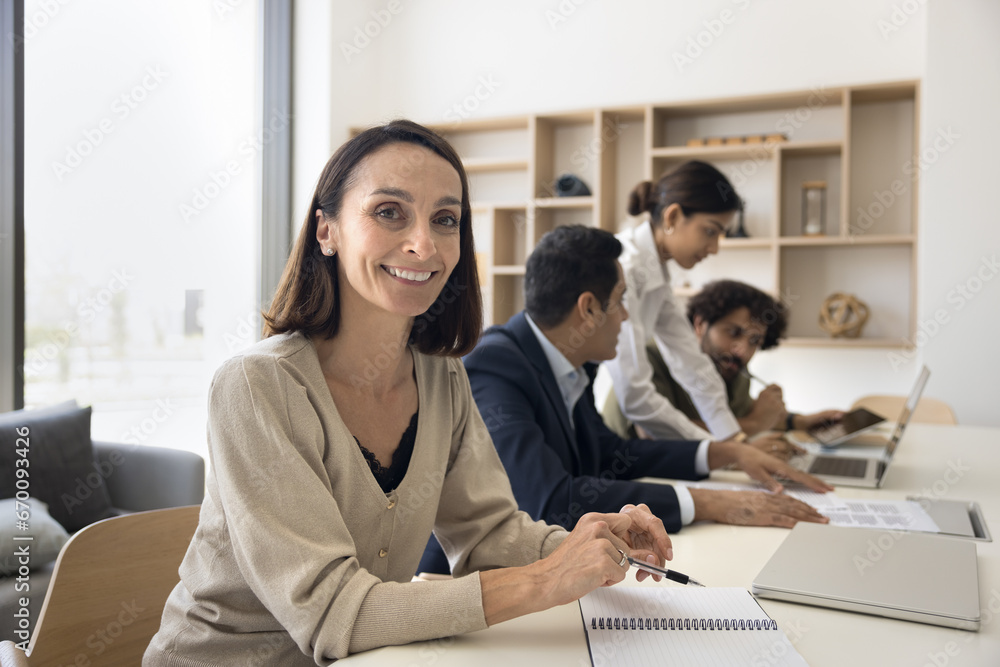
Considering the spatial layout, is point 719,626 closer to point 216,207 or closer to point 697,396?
point 697,396

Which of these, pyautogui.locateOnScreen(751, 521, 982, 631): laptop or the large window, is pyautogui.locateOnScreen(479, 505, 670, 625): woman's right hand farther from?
the large window

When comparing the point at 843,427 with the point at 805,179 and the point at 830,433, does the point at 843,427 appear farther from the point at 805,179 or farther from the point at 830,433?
the point at 805,179

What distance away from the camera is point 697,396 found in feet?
8.14

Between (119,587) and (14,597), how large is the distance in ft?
4.40

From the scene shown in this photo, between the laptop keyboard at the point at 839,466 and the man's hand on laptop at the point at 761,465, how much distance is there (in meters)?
0.22

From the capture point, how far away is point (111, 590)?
112 centimetres

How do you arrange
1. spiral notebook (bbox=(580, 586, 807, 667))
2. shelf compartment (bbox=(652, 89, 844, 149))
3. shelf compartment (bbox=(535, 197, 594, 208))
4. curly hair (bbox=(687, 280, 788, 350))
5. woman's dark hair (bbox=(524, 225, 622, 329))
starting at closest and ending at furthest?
spiral notebook (bbox=(580, 586, 807, 667)), woman's dark hair (bbox=(524, 225, 622, 329)), curly hair (bbox=(687, 280, 788, 350)), shelf compartment (bbox=(652, 89, 844, 149)), shelf compartment (bbox=(535, 197, 594, 208))

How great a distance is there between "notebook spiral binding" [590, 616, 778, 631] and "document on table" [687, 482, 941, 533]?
58 centimetres

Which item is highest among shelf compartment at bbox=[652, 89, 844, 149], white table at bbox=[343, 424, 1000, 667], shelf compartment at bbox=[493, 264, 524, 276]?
shelf compartment at bbox=[652, 89, 844, 149]

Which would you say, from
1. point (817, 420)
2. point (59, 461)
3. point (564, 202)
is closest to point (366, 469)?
point (59, 461)

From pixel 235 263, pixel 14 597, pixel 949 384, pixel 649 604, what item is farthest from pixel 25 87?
pixel 949 384

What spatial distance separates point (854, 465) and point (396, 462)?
1.47m

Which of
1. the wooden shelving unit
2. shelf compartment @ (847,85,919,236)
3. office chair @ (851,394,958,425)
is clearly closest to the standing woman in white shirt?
office chair @ (851,394,958,425)

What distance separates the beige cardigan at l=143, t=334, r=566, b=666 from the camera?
2.67 feet
